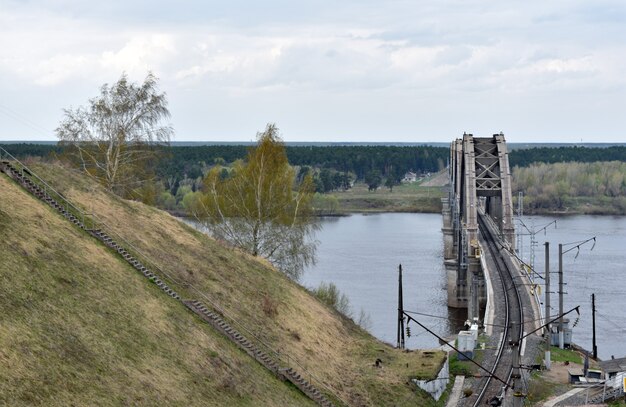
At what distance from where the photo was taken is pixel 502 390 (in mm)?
43750

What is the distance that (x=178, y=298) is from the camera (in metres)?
43.1

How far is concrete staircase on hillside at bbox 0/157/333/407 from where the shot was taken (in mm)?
40438

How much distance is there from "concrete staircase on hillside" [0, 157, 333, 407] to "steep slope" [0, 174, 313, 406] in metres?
0.63

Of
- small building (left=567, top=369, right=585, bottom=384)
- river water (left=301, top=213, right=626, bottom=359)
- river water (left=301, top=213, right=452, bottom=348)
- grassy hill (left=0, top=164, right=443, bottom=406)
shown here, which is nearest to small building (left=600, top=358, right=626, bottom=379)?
small building (left=567, top=369, right=585, bottom=384)

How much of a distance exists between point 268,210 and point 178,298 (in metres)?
23.2


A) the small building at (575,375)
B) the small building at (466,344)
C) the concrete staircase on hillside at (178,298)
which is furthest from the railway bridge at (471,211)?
the concrete staircase on hillside at (178,298)

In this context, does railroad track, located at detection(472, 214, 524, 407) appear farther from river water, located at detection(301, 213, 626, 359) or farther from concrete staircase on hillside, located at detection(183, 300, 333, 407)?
concrete staircase on hillside, located at detection(183, 300, 333, 407)

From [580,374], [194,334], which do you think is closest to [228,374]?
[194,334]

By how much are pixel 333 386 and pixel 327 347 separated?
5.06 metres

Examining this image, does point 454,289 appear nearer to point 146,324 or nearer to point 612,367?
point 612,367

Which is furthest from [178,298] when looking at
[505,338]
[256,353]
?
[505,338]

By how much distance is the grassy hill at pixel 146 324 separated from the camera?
105 feet

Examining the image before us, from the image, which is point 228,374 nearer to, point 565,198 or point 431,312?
point 431,312

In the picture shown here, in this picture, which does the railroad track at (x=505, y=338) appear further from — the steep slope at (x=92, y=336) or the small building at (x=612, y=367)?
the steep slope at (x=92, y=336)
